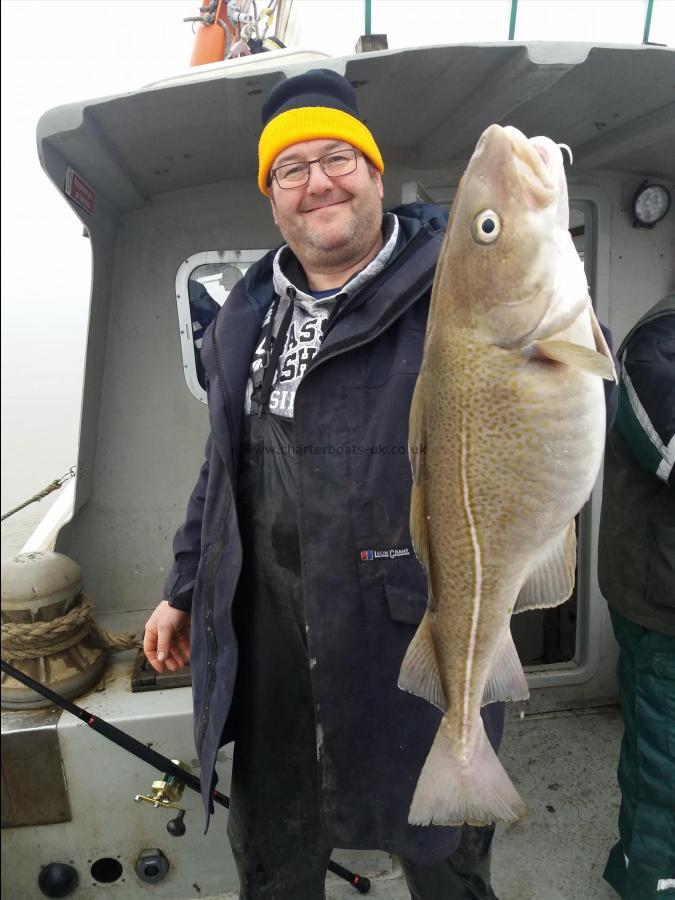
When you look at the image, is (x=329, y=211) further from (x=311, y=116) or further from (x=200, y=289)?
(x=200, y=289)

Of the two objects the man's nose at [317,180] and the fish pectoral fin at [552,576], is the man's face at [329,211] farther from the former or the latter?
the fish pectoral fin at [552,576]

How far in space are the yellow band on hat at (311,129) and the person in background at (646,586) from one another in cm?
119

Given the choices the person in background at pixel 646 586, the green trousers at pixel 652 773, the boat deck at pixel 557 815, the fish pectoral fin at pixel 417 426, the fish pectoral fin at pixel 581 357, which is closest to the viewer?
the fish pectoral fin at pixel 581 357

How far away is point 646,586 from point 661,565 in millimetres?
103

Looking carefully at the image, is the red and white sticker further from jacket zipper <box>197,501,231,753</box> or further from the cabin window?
jacket zipper <box>197,501,231,753</box>

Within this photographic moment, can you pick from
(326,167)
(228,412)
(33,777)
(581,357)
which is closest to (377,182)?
(326,167)

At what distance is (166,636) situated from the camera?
6.84 ft

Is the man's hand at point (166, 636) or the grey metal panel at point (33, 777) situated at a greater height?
the man's hand at point (166, 636)

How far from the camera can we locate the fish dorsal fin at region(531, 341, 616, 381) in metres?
1.11

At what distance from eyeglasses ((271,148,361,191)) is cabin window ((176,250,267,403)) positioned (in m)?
1.56

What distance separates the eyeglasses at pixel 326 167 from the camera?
72.1 inches

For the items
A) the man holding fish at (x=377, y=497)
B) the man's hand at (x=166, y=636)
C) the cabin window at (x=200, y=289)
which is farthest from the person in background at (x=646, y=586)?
the cabin window at (x=200, y=289)

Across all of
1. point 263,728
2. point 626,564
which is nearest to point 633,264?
point 626,564

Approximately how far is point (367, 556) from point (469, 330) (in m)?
0.70
